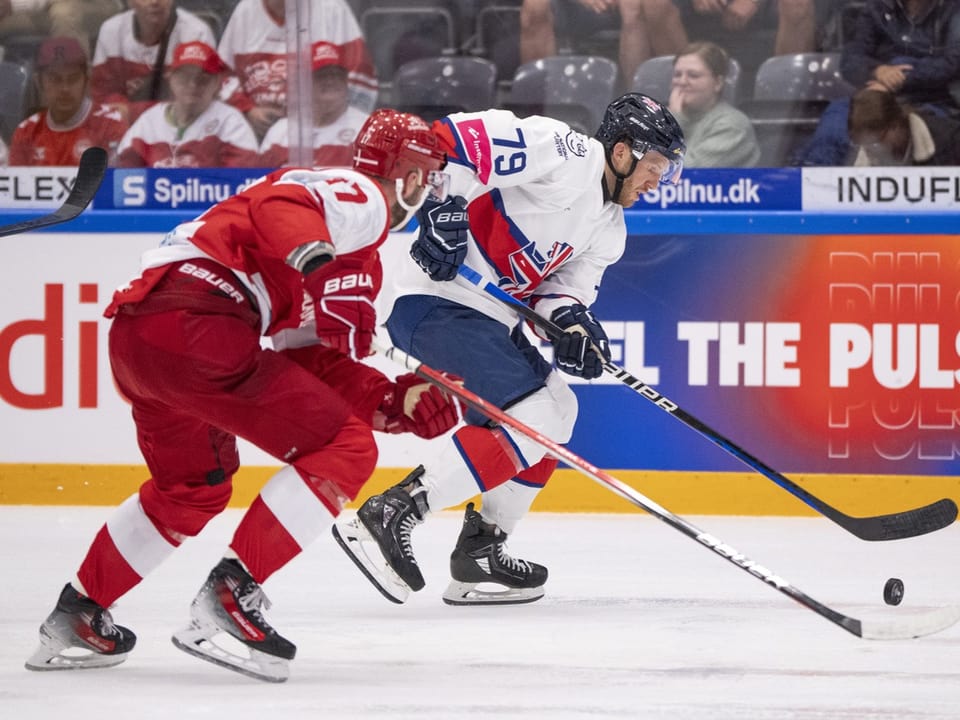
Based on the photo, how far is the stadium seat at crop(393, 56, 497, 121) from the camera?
5234 mm

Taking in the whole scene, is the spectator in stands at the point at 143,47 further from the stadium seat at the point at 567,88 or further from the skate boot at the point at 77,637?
the skate boot at the point at 77,637

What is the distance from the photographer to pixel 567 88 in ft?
17.0

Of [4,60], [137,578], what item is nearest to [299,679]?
[137,578]

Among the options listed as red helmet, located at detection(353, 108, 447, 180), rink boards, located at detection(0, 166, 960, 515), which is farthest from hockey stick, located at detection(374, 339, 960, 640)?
rink boards, located at detection(0, 166, 960, 515)

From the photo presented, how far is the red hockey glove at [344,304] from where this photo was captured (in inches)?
98.2

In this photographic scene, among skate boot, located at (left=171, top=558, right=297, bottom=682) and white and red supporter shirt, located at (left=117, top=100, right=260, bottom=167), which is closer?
skate boot, located at (left=171, top=558, right=297, bottom=682)

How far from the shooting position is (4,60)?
17.7ft

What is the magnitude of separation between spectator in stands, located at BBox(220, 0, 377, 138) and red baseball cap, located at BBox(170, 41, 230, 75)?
41 millimetres

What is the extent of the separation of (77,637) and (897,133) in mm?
3301

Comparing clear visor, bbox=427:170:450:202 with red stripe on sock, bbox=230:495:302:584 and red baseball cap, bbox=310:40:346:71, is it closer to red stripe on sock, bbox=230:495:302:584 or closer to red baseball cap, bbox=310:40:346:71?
red stripe on sock, bbox=230:495:302:584

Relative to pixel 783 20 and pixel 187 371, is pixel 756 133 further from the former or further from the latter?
pixel 187 371

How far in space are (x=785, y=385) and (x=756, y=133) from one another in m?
0.87

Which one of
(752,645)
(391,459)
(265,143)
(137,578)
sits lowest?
(391,459)

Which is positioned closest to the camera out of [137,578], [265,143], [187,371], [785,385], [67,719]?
[67,719]
